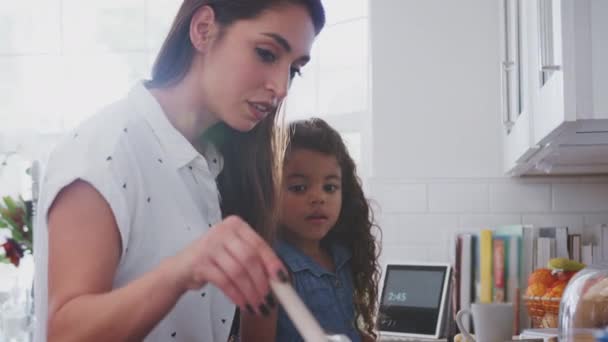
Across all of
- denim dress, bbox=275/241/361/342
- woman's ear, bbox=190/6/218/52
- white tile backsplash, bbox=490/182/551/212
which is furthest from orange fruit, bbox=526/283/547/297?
woman's ear, bbox=190/6/218/52

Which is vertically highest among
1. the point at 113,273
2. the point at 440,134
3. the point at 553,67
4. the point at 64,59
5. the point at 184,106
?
the point at 64,59

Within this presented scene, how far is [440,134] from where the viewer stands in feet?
11.6

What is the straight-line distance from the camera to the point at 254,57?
128 centimetres

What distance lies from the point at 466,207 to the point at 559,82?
1874mm

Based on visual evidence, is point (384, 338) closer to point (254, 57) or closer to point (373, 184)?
point (373, 184)

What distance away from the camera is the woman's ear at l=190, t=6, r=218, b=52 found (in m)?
1.33

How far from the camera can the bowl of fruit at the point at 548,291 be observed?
7.75 feet

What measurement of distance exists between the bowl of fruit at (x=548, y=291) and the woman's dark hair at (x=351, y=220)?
0.38 metres

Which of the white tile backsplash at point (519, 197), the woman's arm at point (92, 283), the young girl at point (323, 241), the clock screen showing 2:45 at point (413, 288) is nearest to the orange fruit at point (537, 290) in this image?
the young girl at point (323, 241)

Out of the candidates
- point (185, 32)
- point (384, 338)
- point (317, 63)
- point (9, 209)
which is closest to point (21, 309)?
point (9, 209)

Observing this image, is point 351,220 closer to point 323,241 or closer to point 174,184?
point 323,241

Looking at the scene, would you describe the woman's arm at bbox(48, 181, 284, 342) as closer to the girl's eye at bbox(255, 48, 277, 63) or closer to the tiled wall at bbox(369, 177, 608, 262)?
the girl's eye at bbox(255, 48, 277, 63)

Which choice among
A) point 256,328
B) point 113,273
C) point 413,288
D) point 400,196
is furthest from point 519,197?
point 113,273

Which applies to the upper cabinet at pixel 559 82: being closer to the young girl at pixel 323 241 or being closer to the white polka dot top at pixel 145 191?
the young girl at pixel 323 241
